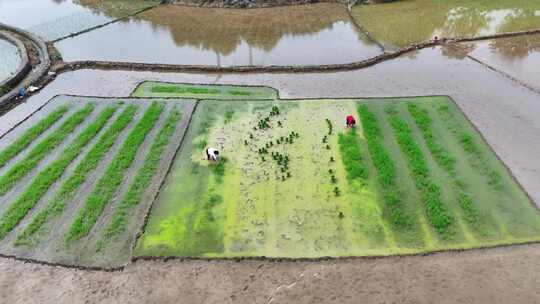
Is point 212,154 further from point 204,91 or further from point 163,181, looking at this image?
point 204,91

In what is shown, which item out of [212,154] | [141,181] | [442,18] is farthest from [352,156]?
[442,18]

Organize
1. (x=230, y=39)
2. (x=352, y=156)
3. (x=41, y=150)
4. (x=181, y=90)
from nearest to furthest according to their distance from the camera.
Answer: (x=352, y=156) < (x=41, y=150) < (x=181, y=90) < (x=230, y=39)

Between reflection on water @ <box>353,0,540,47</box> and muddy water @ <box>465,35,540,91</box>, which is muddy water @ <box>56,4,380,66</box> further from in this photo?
muddy water @ <box>465,35,540,91</box>

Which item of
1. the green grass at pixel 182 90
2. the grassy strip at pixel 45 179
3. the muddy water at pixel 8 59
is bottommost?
the grassy strip at pixel 45 179

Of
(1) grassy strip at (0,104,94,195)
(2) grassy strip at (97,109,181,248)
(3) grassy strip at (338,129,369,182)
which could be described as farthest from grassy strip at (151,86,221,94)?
(3) grassy strip at (338,129,369,182)

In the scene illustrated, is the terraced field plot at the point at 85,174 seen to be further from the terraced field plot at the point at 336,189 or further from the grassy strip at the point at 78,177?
the terraced field plot at the point at 336,189

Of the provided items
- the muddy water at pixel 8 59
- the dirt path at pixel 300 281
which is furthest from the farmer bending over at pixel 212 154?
the muddy water at pixel 8 59
